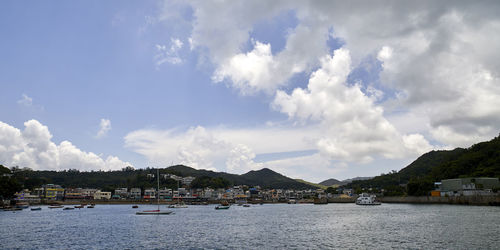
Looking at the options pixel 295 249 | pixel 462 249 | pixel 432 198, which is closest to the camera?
pixel 462 249

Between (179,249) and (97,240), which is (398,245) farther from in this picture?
(97,240)

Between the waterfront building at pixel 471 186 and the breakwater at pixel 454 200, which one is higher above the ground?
the waterfront building at pixel 471 186

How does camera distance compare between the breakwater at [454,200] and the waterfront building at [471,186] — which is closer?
the breakwater at [454,200]

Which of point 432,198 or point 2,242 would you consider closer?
point 2,242

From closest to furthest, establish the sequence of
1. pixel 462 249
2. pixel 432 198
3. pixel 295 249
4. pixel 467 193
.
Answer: pixel 462 249 → pixel 295 249 → pixel 467 193 → pixel 432 198

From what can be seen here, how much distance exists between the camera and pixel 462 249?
110 ft

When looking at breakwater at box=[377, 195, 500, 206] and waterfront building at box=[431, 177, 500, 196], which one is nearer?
breakwater at box=[377, 195, 500, 206]

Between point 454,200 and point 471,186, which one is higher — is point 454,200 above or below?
below

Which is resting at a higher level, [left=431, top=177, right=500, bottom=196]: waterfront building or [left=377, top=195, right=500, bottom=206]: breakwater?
[left=431, top=177, right=500, bottom=196]: waterfront building

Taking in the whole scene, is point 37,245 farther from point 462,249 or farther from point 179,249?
point 462,249

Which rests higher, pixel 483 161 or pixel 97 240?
pixel 483 161

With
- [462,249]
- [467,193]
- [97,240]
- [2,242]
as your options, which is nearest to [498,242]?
[462,249]

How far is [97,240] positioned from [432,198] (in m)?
139

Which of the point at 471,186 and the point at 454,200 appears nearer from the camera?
the point at 454,200
